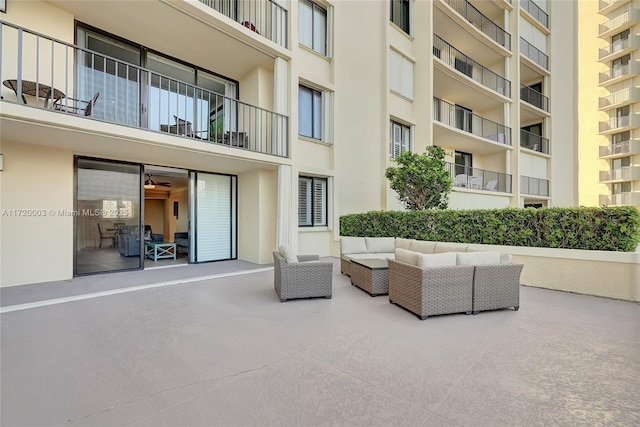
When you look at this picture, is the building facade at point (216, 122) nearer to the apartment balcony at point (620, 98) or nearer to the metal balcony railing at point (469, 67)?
the metal balcony railing at point (469, 67)

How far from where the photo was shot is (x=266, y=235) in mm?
8812

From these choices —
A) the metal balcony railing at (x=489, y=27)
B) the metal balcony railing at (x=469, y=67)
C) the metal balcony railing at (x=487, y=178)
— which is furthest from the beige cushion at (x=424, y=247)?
the metal balcony railing at (x=489, y=27)

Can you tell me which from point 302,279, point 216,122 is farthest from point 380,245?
point 216,122

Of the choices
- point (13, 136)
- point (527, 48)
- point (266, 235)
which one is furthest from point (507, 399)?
point (527, 48)

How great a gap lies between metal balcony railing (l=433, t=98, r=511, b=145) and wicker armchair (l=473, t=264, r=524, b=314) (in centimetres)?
1105

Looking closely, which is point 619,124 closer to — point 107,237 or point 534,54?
point 534,54

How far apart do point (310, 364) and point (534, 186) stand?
18996mm

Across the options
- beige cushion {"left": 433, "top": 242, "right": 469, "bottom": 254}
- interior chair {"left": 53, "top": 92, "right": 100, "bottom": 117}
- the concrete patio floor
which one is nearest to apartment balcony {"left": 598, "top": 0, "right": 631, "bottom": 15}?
the concrete patio floor

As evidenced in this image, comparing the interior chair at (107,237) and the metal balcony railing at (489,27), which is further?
the metal balcony railing at (489,27)

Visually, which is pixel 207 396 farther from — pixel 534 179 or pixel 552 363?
pixel 534 179

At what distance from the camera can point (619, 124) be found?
21.9m

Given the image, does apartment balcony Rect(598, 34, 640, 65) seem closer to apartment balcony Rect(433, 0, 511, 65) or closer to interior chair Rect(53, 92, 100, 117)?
apartment balcony Rect(433, 0, 511, 65)

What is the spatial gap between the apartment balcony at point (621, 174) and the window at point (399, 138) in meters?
19.7

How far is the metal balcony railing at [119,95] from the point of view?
5605mm
